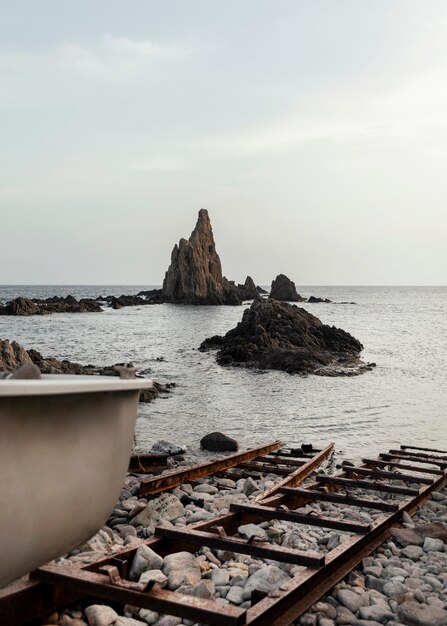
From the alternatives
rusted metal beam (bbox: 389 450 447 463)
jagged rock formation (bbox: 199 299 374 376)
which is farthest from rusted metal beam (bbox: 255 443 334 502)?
jagged rock formation (bbox: 199 299 374 376)

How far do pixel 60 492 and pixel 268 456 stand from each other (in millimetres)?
7355

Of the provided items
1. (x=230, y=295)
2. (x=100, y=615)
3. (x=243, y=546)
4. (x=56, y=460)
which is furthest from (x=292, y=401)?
(x=230, y=295)

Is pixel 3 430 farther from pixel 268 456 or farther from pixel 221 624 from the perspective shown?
pixel 268 456

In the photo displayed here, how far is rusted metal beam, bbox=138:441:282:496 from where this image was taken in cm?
779

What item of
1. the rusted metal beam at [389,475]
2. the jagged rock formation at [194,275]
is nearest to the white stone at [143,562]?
the rusted metal beam at [389,475]

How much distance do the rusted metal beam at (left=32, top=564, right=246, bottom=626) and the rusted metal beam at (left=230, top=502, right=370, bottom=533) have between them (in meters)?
2.18

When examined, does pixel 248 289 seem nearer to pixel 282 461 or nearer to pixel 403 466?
pixel 282 461

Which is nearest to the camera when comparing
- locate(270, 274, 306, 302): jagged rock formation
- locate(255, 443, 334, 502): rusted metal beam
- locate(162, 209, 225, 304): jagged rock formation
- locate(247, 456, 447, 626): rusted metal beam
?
locate(247, 456, 447, 626): rusted metal beam

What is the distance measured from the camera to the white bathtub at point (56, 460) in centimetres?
329

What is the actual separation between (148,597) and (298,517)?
7.88 ft

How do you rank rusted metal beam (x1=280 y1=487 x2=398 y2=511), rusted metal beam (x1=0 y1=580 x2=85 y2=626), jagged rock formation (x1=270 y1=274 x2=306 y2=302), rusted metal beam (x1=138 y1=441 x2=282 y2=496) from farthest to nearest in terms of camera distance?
1. jagged rock formation (x1=270 y1=274 x2=306 y2=302)
2. rusted metal beam (x1=138 y1=441 x2=282 y2=496)
3. rusted metal beam (x1=280 y1=487 x2=398 y2=511)
4. rusted metal beam (x1=0 y1=580 x2=85 y2=626)

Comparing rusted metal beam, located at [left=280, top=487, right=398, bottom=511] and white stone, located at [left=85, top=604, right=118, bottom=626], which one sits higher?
white stone, located at [left=85, top=604, right=118, bottom=626]

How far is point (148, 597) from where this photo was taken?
413 cm

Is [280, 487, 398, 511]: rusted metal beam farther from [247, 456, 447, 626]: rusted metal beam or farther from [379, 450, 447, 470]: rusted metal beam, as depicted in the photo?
[379, 450, 447, 470]: rusted metal beam
